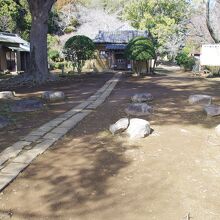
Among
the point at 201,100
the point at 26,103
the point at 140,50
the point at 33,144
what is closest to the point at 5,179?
the point at 33,144

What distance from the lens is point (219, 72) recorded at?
24875 millimetres

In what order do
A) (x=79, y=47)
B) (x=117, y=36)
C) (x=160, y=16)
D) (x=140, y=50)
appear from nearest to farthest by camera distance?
(x=140, y=50)
(x=79, y=47)
(x=117, y=36)
(x=160, y=16)

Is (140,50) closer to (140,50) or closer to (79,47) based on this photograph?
(140,50)

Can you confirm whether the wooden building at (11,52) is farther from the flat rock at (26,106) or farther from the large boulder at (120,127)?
the large boulder at (120,127)

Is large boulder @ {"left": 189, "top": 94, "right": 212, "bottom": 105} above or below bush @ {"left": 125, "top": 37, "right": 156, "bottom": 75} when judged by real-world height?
below

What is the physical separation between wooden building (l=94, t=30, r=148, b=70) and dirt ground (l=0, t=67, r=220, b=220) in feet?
102

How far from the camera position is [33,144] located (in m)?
6.94

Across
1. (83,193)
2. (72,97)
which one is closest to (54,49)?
(72,97)

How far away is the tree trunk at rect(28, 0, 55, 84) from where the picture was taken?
2019cm

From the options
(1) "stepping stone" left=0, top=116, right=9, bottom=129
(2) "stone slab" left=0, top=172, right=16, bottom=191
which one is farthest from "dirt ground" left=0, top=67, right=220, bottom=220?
(1) "stepping stone" left=0, top=116, right=9, bottom=129

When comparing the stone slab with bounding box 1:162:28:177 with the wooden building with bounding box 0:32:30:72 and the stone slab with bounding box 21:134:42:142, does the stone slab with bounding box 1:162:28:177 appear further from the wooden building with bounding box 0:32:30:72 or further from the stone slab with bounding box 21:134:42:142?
the wooden building with bounding box 0:32:30:72

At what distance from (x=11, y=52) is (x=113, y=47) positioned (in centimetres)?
1030

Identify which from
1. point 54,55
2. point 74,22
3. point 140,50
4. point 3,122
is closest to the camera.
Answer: point 3,122

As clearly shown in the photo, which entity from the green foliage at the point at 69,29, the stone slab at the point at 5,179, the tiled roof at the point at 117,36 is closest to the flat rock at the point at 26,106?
the stone slab at the point at 5,179
